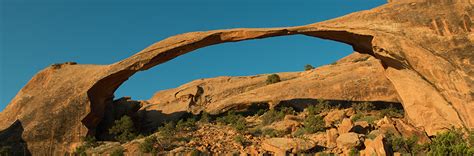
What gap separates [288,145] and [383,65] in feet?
20.8

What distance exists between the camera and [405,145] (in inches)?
572

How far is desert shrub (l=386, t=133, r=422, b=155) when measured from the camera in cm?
1424

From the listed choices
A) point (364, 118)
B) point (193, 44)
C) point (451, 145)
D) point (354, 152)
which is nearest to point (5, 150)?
point (193, 44)

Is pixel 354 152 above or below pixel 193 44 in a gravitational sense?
below

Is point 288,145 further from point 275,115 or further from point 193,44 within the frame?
point 275,115

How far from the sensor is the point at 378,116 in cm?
1919

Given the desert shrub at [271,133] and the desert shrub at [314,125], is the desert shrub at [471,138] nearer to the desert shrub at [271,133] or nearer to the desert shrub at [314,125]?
the desert shrub at [314,125]

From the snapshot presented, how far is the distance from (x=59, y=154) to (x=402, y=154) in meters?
14.2

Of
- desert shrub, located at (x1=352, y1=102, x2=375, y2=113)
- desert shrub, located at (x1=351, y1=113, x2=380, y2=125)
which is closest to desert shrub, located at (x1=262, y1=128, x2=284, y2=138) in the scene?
desert shrub, located at (x1=351, y1=113, x2=380, y2=125)

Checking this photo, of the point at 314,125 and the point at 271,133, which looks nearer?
the point at 314,125

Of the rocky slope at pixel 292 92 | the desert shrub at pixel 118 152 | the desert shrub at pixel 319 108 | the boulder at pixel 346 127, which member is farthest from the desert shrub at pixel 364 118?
the desert shrub at pixel 118 152

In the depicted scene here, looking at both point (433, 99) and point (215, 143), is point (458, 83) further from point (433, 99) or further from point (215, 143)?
point (215, 143)

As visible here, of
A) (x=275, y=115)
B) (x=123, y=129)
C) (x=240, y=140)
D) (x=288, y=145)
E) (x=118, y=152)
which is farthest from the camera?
(x=275, y=115)

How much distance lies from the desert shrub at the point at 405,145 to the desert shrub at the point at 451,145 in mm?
795
